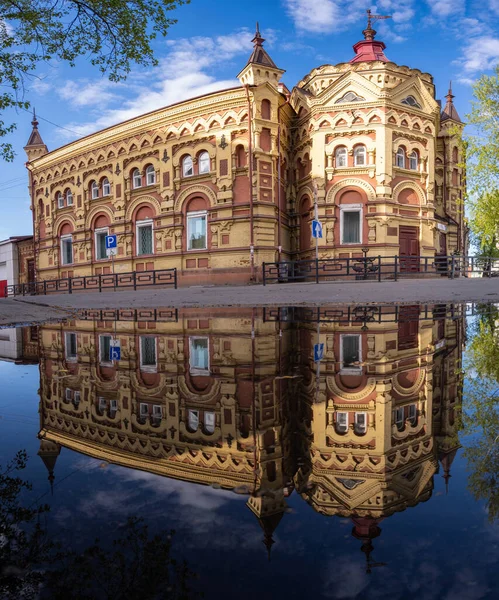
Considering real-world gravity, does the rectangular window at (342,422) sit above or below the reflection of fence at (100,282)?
below

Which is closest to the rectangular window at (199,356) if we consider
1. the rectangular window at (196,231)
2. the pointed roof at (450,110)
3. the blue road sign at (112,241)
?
the blue road sign at (112,241)

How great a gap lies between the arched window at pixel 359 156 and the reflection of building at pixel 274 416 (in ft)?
76.5

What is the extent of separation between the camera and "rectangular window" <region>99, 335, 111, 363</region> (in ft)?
16.4

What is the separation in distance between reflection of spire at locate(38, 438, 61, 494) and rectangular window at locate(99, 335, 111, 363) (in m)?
2.62

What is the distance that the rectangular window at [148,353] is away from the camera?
182 inches

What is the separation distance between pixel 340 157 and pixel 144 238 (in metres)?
14.4

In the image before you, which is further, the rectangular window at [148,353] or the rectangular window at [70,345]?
the rectangular window at [70,345]

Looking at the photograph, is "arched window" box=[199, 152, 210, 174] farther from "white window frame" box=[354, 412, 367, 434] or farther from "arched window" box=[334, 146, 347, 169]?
"white window frame" box=[354, 412, 367, 434]

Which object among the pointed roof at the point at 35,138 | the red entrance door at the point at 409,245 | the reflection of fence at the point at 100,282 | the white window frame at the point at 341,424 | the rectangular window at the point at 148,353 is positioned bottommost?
the white window frame at the point at 341,424

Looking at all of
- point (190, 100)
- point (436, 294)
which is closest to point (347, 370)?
point (436, 294)

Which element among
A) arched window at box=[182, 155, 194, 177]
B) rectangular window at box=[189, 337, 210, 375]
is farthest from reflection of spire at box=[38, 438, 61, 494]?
arched window at box=[182, 155, 194, 177]

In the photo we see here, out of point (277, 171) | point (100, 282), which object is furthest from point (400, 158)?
point (100, 282)

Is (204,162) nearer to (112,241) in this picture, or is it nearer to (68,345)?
(112,241)

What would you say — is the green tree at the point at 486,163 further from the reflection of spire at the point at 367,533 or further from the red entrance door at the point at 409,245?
the reflection of spire at the point at 367,533
